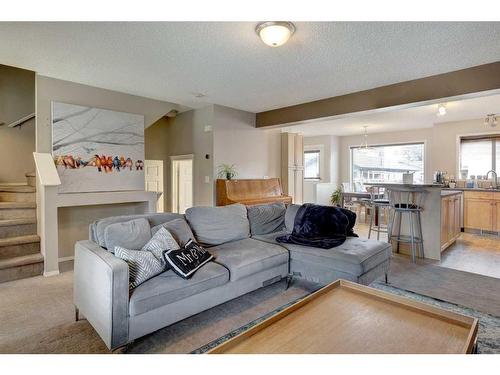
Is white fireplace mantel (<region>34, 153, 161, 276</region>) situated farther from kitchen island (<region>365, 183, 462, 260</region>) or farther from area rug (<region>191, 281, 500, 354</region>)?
kitchen island (<region>365, 183, 462, 260</region>)

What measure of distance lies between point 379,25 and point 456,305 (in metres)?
2.69

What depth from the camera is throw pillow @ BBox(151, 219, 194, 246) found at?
278cm

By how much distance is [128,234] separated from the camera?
2.48 m

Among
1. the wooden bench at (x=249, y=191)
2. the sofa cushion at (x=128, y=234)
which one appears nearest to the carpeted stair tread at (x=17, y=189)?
the sofa cushion at (x=128, y=234)

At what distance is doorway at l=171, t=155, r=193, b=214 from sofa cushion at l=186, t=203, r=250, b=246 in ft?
10.1

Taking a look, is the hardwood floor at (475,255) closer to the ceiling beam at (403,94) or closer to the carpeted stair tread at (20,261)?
the ceiling beam at (403,94)

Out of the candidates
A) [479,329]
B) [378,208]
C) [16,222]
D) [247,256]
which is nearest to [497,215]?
[378,208]

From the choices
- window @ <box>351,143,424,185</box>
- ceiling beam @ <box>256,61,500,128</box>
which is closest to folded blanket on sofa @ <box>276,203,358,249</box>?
ceiling beam @ <box>256,61,500,128</box>

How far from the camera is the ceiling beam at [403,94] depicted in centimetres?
333

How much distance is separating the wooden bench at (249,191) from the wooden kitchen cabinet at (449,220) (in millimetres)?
2610

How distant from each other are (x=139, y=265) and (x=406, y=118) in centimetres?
638

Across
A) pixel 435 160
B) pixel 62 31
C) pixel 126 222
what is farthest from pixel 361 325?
pixel 435 160

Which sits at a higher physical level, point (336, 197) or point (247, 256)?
point (336, 197)

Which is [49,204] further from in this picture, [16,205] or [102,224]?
[102,224]
